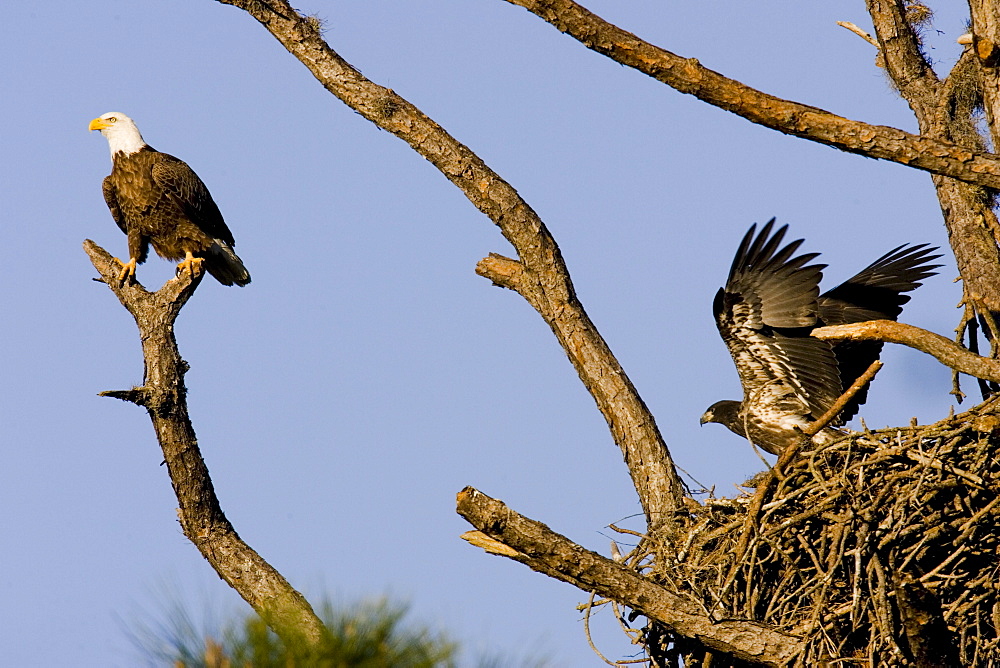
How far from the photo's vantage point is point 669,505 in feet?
21.6

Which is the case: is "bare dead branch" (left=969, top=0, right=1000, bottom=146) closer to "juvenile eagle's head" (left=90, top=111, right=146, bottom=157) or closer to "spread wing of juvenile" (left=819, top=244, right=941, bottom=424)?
"spread wing of juvenile" (left=819, top=244, right=941, bottom=424)

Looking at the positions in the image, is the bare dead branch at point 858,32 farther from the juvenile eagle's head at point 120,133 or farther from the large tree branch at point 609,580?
the juvenile eagle's head at point 120,133

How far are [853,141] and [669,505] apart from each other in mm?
2238

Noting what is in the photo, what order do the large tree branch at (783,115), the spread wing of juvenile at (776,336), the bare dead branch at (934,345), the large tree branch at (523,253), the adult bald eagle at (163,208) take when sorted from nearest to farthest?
the large tree branch at (783,115) → the bare dead branch at (934,345) → the large tree branch at (523,253) → the spread wing of juvenile at (776,336) → the adult bald eagle at (163,208)

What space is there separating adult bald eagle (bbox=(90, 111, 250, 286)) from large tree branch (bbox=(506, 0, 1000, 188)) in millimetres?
5208

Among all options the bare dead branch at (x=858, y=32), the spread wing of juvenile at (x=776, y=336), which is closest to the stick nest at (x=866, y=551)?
the spread wing of juvenile at (x=776, y=336)

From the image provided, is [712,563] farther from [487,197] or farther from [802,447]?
[487,197]

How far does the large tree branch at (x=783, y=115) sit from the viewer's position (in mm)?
5324

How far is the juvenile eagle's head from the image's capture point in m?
10.5

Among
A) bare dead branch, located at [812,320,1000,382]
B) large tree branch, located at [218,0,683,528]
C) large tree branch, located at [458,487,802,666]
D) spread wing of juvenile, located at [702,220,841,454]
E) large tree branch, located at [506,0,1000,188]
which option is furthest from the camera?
spread wing of juvenile, located at [702,220,841,454]

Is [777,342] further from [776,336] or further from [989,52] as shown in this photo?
[989,52]

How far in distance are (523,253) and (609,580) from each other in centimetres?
234

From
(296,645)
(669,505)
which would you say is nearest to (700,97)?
(669,505)

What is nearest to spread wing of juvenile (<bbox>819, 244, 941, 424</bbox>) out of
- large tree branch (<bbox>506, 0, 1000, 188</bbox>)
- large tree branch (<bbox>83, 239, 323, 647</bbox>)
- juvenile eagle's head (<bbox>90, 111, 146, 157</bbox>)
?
large tree branch (<bbox>506, 0, 1000, 188</bbox>)
